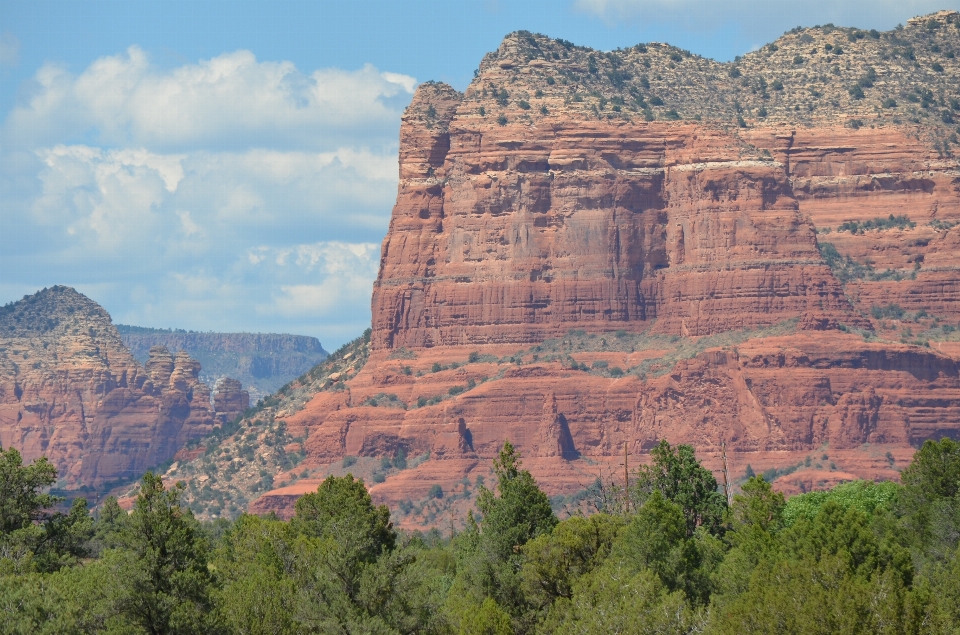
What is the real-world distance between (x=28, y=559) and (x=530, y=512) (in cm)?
2629

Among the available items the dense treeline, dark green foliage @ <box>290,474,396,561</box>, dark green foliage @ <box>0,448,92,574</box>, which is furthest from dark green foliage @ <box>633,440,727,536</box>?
dark green foliage @ <box>0,448,92,574</box>

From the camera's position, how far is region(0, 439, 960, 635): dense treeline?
91312 mm

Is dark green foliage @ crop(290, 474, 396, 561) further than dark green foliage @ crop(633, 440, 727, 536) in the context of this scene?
No

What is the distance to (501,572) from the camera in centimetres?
10756

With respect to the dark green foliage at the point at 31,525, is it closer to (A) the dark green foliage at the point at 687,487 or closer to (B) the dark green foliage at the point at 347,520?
(B) the dark green foliage at the point at 347,520

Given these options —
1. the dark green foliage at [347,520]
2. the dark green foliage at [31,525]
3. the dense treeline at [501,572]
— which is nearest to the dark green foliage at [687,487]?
the dense treeline at [501,572]

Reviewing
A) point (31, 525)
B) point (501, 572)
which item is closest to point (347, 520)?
point (501, 572)

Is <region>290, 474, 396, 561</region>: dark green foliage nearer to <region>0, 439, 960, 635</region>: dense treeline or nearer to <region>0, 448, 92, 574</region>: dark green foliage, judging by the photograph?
<region>0, 439, 960, 635</region>: dense treeline

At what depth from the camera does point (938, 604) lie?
3570 inches

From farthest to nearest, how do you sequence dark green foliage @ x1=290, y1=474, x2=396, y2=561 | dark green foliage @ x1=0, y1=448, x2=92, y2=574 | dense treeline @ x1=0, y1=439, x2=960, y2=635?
dark green foliage @ x1=0, y1=448, x2=92, y2=574
dark green foliage @ x1=290, y1=474, x2=396, y2=561
dense treeline @ x1=0, y1=439, x2=960, y2=635

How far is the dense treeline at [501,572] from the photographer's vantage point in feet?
A: 300

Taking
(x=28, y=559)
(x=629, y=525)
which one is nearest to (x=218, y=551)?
(x=28, y=559)

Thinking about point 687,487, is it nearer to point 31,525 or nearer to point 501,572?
point 501,572

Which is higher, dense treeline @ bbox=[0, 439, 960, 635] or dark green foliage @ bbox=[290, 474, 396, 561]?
dark green foliage @ bbox=[290, 474, 396, 561]
